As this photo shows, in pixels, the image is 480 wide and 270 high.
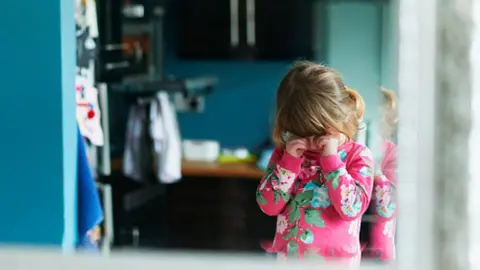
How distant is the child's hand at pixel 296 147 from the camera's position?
75cm

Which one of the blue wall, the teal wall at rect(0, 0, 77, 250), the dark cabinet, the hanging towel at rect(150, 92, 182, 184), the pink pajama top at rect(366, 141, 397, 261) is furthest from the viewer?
the blue wall

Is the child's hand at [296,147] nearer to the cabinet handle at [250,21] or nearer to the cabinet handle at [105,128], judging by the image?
the cabinet handle at [105,128]

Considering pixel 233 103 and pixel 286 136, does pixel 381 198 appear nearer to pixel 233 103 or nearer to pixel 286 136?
pixel 286 136

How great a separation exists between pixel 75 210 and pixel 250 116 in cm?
147

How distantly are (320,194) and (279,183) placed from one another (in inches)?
2.0

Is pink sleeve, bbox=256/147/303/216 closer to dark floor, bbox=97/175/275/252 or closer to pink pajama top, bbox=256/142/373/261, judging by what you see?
pink pajama top, bbox=256/142/373/261

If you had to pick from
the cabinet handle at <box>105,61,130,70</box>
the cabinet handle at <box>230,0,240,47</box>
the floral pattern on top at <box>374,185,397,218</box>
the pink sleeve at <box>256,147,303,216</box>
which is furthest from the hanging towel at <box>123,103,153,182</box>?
the floral pattern on top at <box>374,185,397,218</box>

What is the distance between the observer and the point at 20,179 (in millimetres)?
916

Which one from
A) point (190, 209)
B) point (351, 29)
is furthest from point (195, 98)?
point (351, 29)

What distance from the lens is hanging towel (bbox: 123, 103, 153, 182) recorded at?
2.22 meters

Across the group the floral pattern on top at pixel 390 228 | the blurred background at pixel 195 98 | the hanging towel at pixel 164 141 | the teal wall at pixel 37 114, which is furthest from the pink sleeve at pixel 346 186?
the hanging towel at pixel 164 141

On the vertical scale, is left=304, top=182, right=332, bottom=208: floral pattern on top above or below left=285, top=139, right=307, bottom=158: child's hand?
below

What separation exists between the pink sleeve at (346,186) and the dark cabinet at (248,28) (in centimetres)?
153

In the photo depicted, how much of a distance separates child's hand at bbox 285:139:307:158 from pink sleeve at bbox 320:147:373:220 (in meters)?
0.03
